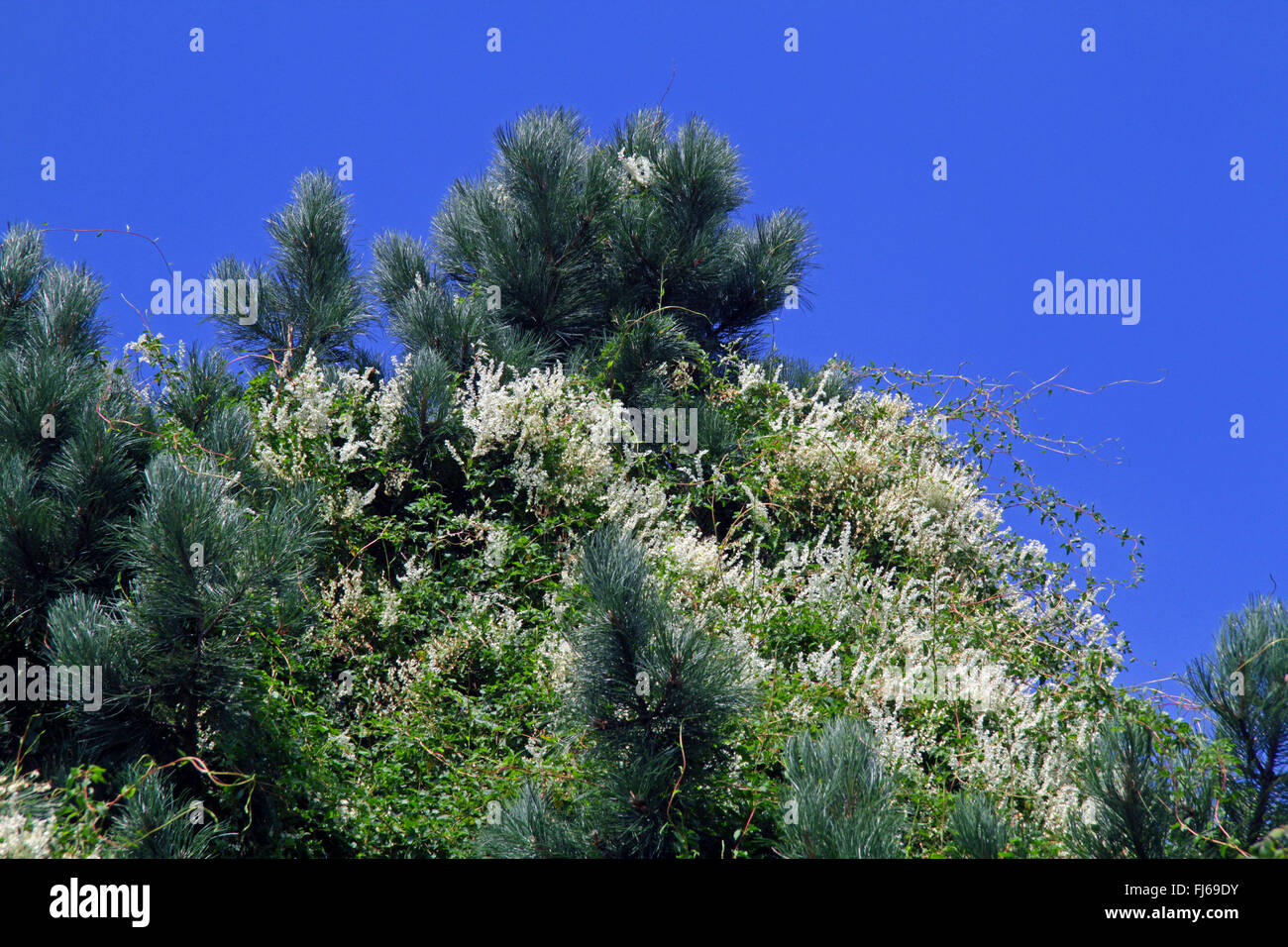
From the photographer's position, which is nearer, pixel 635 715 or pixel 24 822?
pixel 24 822

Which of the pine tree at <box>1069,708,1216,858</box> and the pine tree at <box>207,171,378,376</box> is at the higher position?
the pine tree at <box>207,171,378,376</box>

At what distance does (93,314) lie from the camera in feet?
21.5

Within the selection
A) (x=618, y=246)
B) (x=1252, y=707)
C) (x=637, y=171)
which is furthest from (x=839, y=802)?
(x=637, y=171)

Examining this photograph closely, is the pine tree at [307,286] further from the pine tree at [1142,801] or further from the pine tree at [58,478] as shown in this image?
the pine tree at [1142,801]

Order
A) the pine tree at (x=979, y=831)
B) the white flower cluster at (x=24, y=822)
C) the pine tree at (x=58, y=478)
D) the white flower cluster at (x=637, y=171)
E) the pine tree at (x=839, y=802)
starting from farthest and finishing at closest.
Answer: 1. the white flower cluster at (x=637, y=171)
2. the pine tree at (x=58, y=478)
3. the pine tree at (x=979, y=831)
4. the pine tree at (x=839, y=802)
5. the white flower cluster at (x=24, y=822)

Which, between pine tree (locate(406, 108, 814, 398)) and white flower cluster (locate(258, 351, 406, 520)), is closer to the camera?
white flower cluster (locate(258, 351, 406, 520))

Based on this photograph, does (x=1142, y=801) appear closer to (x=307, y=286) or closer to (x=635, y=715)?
(x=635, y=715)

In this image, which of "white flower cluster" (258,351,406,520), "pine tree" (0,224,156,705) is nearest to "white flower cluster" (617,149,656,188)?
"white flower cluster" (258,351,406,520)

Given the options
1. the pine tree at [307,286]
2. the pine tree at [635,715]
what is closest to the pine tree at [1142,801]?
the pine tree at [635,715]

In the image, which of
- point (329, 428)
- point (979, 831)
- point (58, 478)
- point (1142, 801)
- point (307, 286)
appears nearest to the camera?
point (1142, 801)

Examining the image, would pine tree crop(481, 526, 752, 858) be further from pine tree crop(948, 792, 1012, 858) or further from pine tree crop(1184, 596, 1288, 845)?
pine tree crop(1184, 596, 1288, 845)

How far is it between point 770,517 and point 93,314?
4.93 m

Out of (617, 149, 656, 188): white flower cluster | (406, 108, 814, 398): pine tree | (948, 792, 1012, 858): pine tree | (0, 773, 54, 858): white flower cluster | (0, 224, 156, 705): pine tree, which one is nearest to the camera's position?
(0, 773, 54, 858): white flower cluster

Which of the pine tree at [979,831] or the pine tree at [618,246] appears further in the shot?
the pine tree at [618,246]
